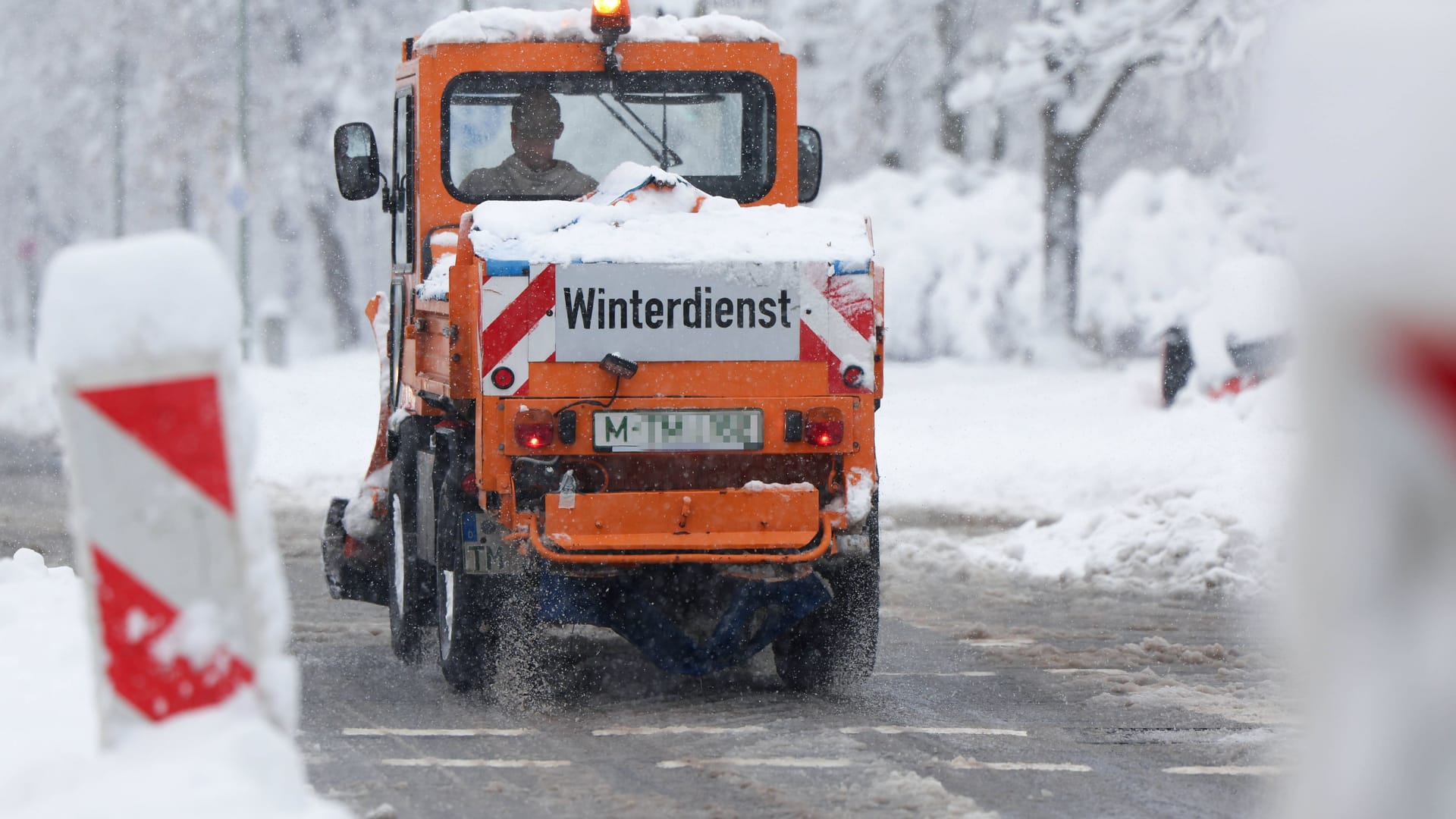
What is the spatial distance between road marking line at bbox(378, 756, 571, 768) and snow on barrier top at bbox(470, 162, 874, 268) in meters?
1.81

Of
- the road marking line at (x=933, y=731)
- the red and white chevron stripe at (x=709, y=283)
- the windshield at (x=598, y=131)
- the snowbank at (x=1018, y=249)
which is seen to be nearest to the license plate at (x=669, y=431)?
the red and white chevron stripe at (x=709, y=283)

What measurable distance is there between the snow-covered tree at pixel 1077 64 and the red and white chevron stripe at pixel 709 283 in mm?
18841

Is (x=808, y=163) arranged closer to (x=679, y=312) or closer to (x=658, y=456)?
(x=679, y=312)

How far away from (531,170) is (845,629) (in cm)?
257

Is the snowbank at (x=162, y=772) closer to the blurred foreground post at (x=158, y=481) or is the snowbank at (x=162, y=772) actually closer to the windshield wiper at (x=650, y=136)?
the blurred foreground post at (x=158, y=481)

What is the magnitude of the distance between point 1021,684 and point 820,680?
82cm

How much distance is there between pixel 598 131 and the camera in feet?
29.2

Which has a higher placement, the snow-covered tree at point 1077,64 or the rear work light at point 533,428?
the snow-covered tree at point 1077,64

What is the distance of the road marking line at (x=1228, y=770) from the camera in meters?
6.13

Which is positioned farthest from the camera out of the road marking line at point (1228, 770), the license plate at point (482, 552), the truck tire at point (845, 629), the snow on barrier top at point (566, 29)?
the snow on barrier top at point (566, 29)

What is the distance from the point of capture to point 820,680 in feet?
25.6

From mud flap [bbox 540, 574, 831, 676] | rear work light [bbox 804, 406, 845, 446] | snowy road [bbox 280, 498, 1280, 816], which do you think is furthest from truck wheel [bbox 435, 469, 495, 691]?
rear work light [bbox 804, 406, 845, 446]

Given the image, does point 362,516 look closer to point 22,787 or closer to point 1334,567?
point 22,787

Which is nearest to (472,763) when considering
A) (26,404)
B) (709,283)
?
(709,283)
